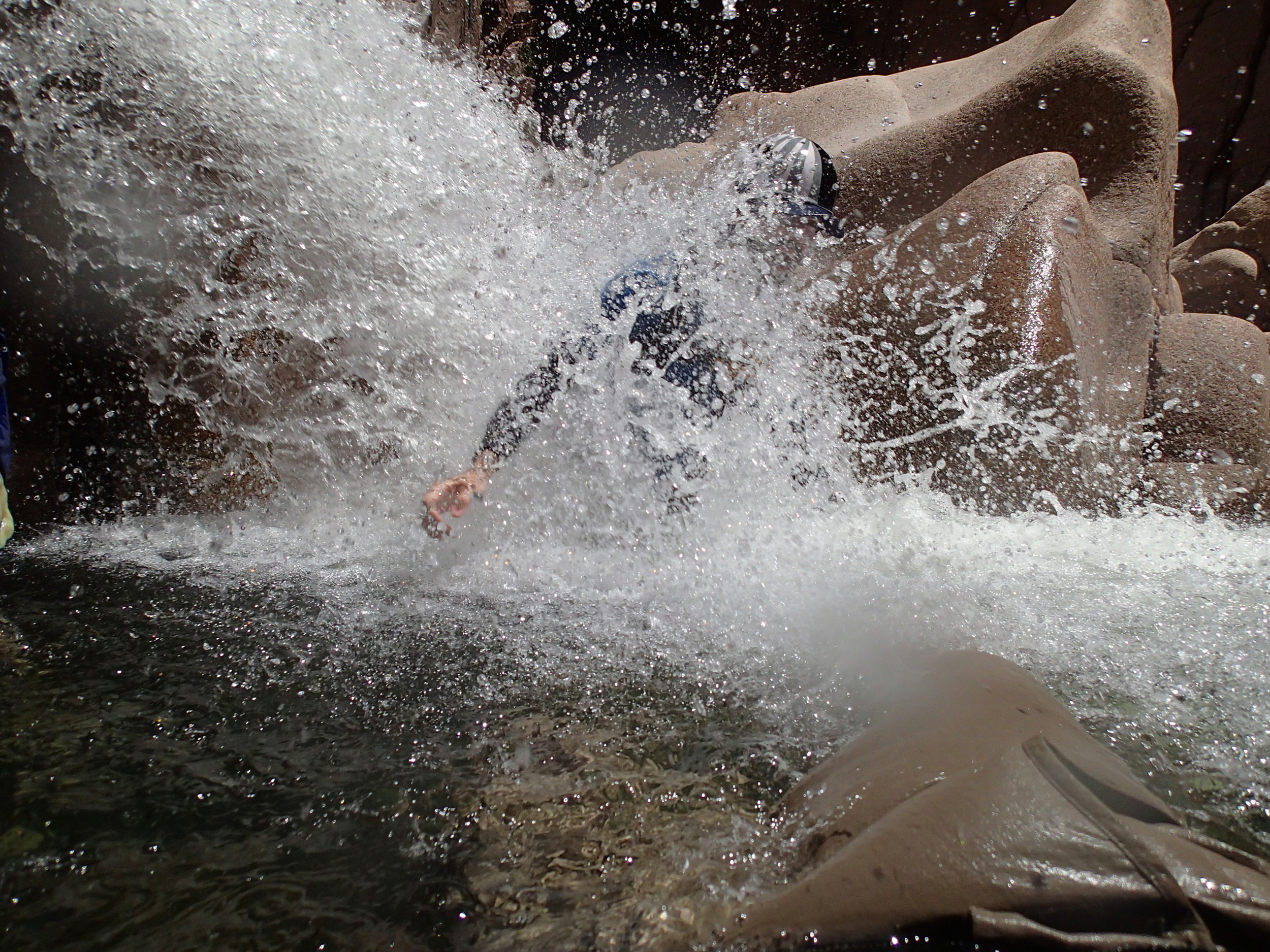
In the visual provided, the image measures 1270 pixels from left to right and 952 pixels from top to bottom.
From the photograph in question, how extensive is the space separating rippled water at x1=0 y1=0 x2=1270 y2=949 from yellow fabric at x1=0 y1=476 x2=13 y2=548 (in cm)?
10

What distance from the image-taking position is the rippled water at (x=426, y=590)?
111 cm

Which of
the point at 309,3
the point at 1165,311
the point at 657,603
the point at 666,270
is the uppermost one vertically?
the point at 309,3

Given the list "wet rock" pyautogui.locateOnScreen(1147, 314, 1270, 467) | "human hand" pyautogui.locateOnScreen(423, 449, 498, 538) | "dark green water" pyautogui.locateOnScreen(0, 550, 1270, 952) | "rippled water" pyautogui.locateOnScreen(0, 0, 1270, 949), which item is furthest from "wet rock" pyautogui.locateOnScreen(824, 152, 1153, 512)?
"human hand" pyautogui.locateOnScreen(423, 449, 498, 538)

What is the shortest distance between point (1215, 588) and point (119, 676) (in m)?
2.80

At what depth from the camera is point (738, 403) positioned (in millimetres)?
2707

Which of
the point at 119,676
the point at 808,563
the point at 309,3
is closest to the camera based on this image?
the point at 119,676

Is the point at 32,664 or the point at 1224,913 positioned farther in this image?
the point at 32,664

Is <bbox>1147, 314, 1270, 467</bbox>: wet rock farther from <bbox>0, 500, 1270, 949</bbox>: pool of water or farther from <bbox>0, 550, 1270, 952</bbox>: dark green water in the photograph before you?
<bbox>0, 550, 1270, 952</bbox>: dark green water

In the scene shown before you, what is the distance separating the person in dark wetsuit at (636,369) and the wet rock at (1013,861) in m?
1.54

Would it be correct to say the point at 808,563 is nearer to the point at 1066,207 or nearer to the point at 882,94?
the point at 1066,207

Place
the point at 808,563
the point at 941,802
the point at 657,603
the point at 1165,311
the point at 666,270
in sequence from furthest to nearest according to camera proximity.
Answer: the point at 1165,311 → the point at 666,270 → the point at 808,563 → the point at 657,603 → the point at 941,802

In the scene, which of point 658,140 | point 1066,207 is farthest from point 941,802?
point 658,140

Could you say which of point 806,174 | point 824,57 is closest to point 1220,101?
point 824,57

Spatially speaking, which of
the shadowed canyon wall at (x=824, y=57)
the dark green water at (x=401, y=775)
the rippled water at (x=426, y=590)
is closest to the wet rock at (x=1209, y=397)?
the rippled water at (x=426, y=590)
